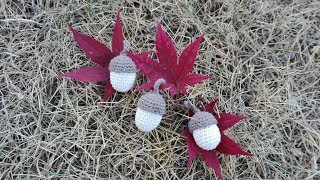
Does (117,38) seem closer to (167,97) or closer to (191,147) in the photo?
(167,97)

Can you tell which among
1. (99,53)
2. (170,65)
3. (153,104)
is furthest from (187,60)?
(99,53)

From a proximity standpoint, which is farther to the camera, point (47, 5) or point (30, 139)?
point (47, 5)

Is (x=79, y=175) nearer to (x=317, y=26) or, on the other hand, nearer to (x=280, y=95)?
(x=280, y=95)

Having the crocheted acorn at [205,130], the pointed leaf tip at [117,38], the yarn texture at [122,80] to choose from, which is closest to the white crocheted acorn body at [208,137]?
the crocheted acorn at [205,130]

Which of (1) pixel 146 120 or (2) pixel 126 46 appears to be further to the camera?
(2) pixel 126 46

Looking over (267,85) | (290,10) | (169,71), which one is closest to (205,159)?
(169,71)

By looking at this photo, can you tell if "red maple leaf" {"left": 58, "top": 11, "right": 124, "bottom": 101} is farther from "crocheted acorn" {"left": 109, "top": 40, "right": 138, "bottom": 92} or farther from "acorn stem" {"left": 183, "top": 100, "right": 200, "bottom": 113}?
"acorn stem" {"left": 183, "top": 100, "right": 200, "bottom": 113}

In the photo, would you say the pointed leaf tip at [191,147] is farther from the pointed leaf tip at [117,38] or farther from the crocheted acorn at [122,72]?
the pointed leaf tip at [117,38]
